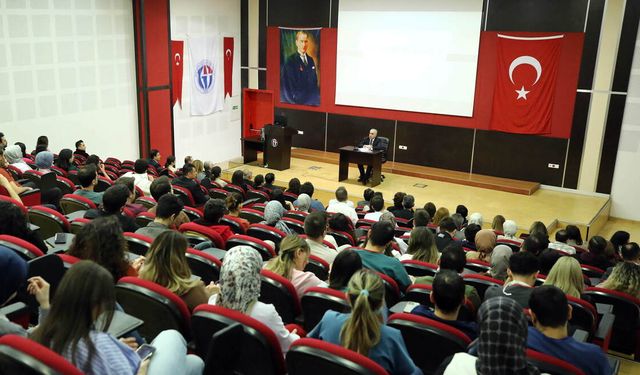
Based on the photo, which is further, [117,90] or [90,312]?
[117,90]

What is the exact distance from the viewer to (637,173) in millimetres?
10609

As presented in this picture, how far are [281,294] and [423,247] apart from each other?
1.74 meters

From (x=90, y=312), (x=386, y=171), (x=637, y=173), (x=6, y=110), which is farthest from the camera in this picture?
(x=386, y=171)

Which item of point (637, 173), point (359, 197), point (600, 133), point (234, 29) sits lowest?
point (359, 197)

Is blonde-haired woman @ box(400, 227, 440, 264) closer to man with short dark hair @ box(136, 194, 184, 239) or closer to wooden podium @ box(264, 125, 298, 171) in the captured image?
man with short dark hair @ box(136, 194, 184, 239)

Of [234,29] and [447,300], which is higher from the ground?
[234,29]

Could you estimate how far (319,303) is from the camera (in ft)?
10.5

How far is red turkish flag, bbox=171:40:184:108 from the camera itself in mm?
12156

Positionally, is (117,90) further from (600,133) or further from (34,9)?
(600,133)

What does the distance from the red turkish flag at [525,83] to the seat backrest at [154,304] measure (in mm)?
10103

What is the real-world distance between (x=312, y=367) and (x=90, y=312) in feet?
2.87

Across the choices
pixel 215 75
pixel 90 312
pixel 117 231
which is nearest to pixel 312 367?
pixel 90 312

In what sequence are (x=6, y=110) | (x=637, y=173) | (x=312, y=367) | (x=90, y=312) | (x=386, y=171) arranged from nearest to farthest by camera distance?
1. (x=90, y=312)
2. (x=312, y=367)
3. (x=6, y=110)
4. (x=637, y=173)
5. (x=386, y=171)

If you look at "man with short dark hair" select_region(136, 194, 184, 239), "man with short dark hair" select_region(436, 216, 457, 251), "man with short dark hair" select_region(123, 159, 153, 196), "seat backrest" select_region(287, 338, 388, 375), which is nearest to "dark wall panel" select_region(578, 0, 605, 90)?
"man with short dark hair" select_region(436, 216, 457, 251)
